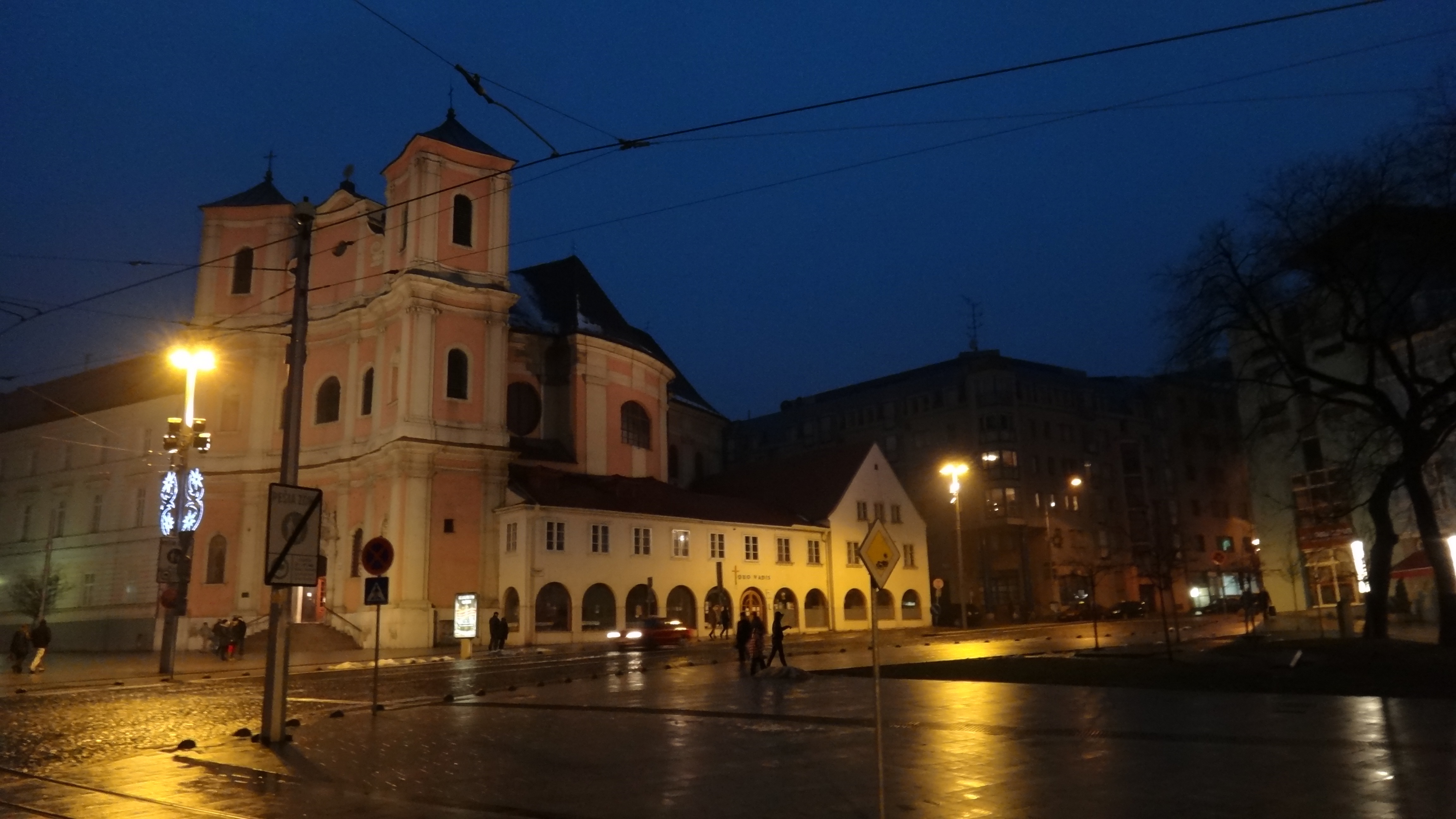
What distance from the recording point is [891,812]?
8031 mm

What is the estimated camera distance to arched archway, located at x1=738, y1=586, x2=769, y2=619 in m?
53.6

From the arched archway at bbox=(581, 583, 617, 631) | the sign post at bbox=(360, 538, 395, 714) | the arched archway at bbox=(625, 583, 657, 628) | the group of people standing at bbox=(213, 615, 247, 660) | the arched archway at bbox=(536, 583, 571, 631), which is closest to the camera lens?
the sign post at bbox=(360, 538, 395, 714)

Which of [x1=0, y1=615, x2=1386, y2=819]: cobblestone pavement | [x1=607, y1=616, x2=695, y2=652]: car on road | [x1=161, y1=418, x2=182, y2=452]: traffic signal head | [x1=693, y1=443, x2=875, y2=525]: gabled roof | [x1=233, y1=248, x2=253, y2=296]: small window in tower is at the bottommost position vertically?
[x1=0, y1=615, x2=1386, y2=819]: cobblestone pavement

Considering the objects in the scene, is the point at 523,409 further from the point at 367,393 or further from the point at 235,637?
the point at 235,637

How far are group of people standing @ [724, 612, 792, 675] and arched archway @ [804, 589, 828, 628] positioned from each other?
100ft

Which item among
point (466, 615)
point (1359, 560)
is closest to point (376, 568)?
point (466, 615)

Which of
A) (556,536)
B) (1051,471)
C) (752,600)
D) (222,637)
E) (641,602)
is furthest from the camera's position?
(1051,471)

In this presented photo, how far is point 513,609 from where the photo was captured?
1809 inches

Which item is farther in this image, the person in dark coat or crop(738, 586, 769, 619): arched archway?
crop(738, 586, 769, 619): arched archway

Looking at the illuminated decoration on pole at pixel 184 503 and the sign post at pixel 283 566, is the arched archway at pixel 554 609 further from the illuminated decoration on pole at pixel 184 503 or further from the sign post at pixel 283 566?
the sign post at pixel 283 566

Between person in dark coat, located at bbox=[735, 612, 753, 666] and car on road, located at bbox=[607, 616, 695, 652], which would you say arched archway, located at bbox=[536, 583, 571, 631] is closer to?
car on road, located at bbox=[607, 616, 695, 652]

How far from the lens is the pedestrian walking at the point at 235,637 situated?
123 feet

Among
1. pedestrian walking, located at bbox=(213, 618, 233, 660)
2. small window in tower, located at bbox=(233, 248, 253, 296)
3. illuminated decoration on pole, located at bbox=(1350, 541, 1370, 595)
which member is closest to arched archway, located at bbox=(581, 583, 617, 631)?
pedestrian walking, located at bbox=(213, 618, 233, 660)

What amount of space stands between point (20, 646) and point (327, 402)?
22824 mm
